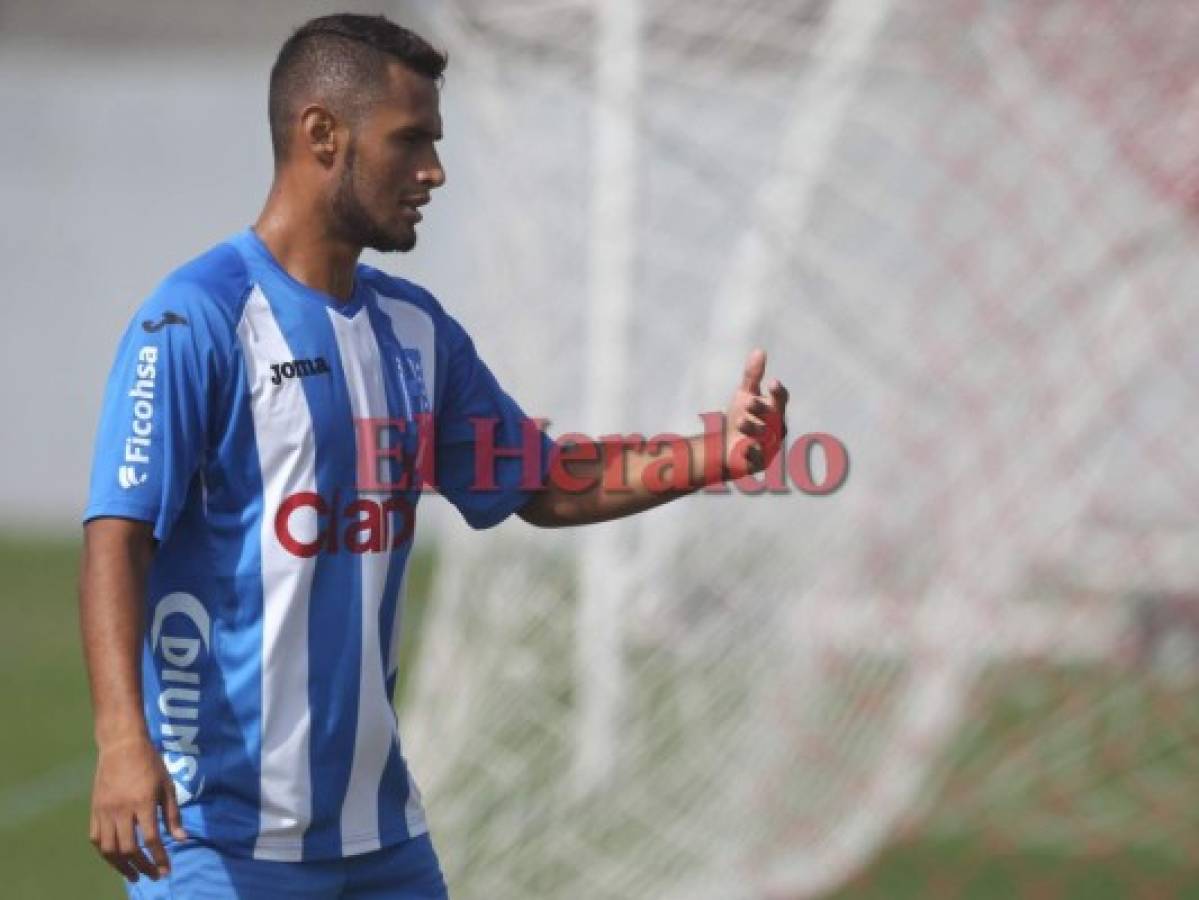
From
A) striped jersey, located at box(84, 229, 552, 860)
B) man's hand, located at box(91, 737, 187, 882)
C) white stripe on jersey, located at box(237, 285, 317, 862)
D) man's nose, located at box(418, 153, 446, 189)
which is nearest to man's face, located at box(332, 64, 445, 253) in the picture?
man's nose, located at box(418, 153, 446, 189)

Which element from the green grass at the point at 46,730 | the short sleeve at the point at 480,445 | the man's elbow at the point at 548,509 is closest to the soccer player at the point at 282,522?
the short sleeve at the point at 480,445

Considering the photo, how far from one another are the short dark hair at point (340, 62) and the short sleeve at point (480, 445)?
408mm

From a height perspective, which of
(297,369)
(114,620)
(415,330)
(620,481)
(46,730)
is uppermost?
(415,330)

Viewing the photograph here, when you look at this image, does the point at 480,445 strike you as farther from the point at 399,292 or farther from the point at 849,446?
the point at 849,446

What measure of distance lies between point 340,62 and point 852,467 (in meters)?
2.91

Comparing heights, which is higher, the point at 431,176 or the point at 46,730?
the point at 431,176

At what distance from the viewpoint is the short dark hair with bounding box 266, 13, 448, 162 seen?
3219 millimetres

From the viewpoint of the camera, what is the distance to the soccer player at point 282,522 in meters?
2.95

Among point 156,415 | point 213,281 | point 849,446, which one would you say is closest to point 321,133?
point 213,281

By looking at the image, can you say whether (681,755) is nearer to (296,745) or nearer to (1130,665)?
(1130,665)

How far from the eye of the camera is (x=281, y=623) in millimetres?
3057

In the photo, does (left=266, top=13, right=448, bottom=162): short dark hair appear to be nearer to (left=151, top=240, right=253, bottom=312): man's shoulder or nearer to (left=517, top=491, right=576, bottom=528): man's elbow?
(left=151, top=240, right=253, bottom=312): man's shoulder

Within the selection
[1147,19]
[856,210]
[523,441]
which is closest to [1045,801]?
[856,210]

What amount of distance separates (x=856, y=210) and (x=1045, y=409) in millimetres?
881
